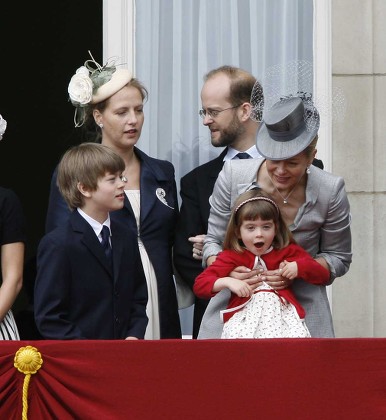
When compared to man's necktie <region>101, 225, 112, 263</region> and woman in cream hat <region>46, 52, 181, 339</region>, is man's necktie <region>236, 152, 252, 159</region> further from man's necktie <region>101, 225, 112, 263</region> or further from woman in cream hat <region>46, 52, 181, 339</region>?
man's necktie <region>101, 225, 112, 263</region>

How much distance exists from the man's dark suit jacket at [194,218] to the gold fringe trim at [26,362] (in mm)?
1503

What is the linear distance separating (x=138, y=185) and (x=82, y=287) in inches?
38.8

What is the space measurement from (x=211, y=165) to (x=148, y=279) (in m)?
0.74

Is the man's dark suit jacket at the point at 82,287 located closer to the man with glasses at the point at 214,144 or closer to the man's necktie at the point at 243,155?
the man with glasses at the point at 214,144

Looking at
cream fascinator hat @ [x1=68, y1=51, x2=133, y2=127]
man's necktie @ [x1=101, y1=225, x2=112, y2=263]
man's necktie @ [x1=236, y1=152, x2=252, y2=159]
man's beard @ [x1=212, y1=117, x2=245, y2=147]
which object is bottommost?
man's necktie @ [x1=101, y1=225, x2=112, y2=263]

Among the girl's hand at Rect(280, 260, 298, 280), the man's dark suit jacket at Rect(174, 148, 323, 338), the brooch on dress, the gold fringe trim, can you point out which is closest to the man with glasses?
the man's dark suit jacket at Rect(174, 148, 323, 338)

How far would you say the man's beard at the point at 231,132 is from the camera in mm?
6887

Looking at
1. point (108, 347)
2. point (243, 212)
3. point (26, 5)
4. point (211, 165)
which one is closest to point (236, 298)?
point (243, 212)

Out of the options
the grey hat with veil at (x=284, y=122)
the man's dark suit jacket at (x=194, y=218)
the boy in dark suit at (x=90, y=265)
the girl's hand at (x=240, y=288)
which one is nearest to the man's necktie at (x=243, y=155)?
the man's dark suit jacket at (x=194, y=218)

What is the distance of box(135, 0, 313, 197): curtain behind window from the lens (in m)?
8.05

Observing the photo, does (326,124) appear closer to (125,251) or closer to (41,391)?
(125,251)

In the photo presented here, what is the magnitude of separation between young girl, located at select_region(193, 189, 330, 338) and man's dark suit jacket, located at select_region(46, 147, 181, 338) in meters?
0.72

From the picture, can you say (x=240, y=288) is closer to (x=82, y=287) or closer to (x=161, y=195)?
(x=82, y=287)

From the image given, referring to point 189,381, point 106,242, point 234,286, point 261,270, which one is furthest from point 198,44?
point 189,381
